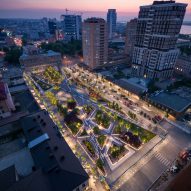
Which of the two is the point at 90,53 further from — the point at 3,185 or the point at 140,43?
the point at 3,185

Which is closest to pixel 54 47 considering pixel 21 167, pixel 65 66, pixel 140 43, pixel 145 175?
pixel 65 66

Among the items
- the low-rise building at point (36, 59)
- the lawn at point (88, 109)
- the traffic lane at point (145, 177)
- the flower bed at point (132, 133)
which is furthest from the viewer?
the low-rise building at point (36, 59)

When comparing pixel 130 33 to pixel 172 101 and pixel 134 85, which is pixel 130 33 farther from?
pixel 172 101

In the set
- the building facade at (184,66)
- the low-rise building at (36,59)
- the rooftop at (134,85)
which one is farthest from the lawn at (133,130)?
the low-rise building at (36,59)

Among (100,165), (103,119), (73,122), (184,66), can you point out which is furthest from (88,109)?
(184,66)

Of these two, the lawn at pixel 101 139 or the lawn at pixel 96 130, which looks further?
the lawn at pixel 96 130

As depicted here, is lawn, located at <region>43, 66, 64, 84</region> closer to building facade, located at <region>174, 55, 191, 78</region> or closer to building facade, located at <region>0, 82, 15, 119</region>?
building facade, located at <region>0, 82, 15, 119</region>

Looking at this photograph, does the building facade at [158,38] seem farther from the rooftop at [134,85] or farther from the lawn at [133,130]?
the lawn at [133,130]
